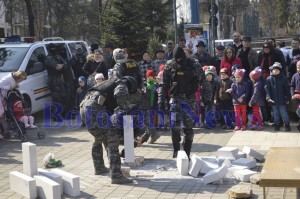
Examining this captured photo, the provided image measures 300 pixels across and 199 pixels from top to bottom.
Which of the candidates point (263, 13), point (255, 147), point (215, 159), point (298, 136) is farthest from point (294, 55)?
point (263, 13)

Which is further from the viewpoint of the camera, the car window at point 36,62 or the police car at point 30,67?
the car window at point 36,62

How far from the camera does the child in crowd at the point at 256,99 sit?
11.1 meters

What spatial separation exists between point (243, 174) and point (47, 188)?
8.66 feet

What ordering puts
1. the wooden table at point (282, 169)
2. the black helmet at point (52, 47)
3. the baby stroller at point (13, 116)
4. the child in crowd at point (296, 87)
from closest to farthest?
the wooden table at point (282, 169) < the baby stroller at point (13, 116) < the child in crowd at point (296, 87) < the black helmet at point (52, 47)

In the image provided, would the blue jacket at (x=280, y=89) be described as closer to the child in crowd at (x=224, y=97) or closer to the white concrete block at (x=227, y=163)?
the child in crowd at (x=224, y=97)

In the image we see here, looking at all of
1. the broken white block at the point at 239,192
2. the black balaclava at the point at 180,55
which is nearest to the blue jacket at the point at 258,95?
the black balaclava at the point at 180,55

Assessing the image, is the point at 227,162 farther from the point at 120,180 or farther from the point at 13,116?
the point at 13,116

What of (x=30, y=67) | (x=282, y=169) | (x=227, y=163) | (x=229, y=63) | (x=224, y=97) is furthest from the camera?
(x=30, y=67)

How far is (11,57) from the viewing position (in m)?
13.2

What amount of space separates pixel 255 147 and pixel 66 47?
7648 millimetres

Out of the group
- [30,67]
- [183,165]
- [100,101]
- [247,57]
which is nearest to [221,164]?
[183,165]

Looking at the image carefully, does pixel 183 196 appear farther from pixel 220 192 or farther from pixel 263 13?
pixel 263 13

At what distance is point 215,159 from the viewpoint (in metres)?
7.89

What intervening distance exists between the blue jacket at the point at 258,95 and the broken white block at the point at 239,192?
15.7 feet
